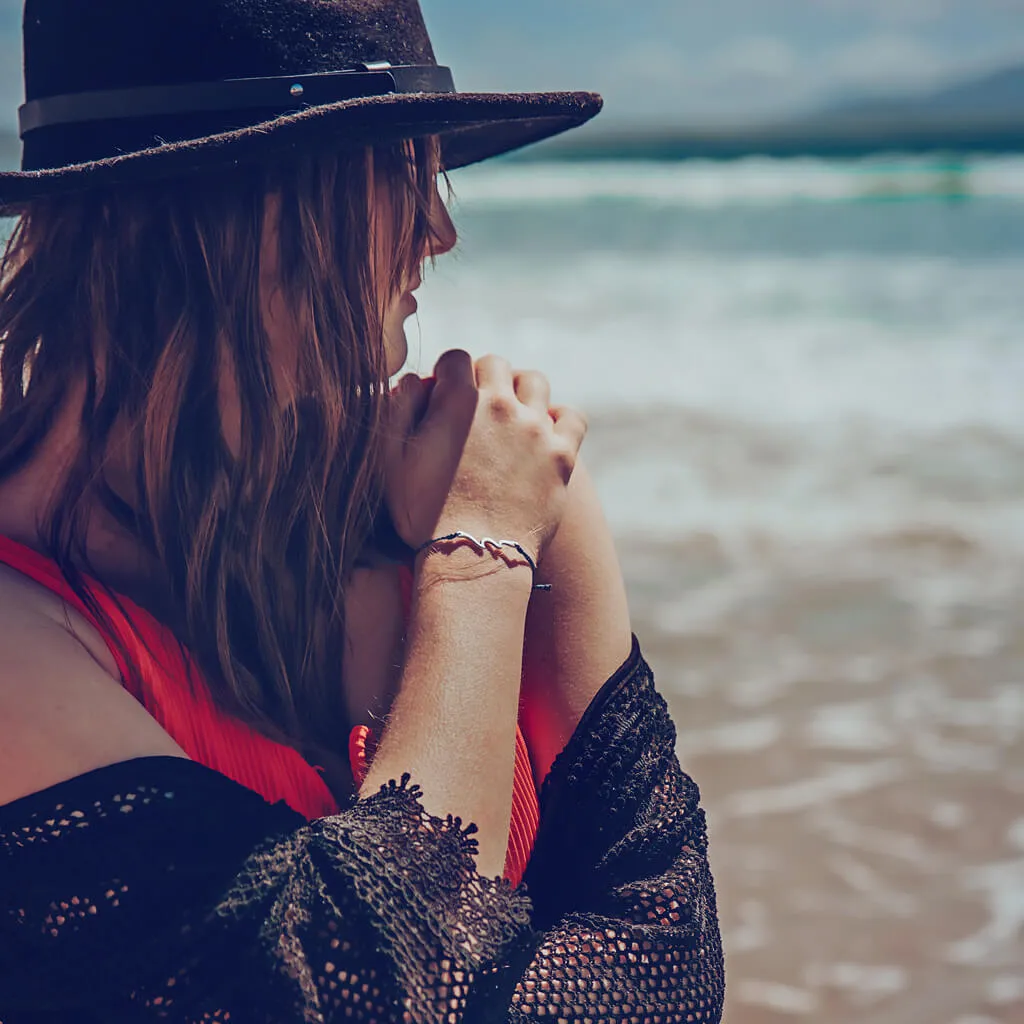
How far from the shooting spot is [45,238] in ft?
4.85

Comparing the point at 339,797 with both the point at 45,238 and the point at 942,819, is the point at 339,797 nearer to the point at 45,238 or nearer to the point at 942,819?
the point at 45,238

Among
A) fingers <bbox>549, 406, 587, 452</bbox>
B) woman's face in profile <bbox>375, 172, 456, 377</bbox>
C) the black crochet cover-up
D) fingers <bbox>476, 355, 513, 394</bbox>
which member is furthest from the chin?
the black crochet cover-up

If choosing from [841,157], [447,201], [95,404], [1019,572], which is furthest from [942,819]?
[841,157]

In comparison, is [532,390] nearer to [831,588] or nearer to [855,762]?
[855,762]

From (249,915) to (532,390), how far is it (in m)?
0.78

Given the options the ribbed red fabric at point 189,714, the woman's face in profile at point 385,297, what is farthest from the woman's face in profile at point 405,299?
the ribbed red fabric at point 189,714

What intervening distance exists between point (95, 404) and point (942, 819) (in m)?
3.04

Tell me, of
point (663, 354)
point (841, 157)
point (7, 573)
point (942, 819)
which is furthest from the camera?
point (841, 157)

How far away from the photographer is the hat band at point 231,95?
54.2 inches

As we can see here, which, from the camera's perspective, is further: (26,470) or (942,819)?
(942,819)

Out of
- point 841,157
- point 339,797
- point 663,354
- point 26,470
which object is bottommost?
point 339,797

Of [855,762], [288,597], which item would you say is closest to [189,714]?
[288,597]

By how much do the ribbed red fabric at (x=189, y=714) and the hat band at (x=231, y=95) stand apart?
0.49 metres

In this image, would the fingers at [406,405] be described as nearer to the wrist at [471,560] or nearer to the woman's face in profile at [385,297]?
the woman's face in profile at [385,297]
